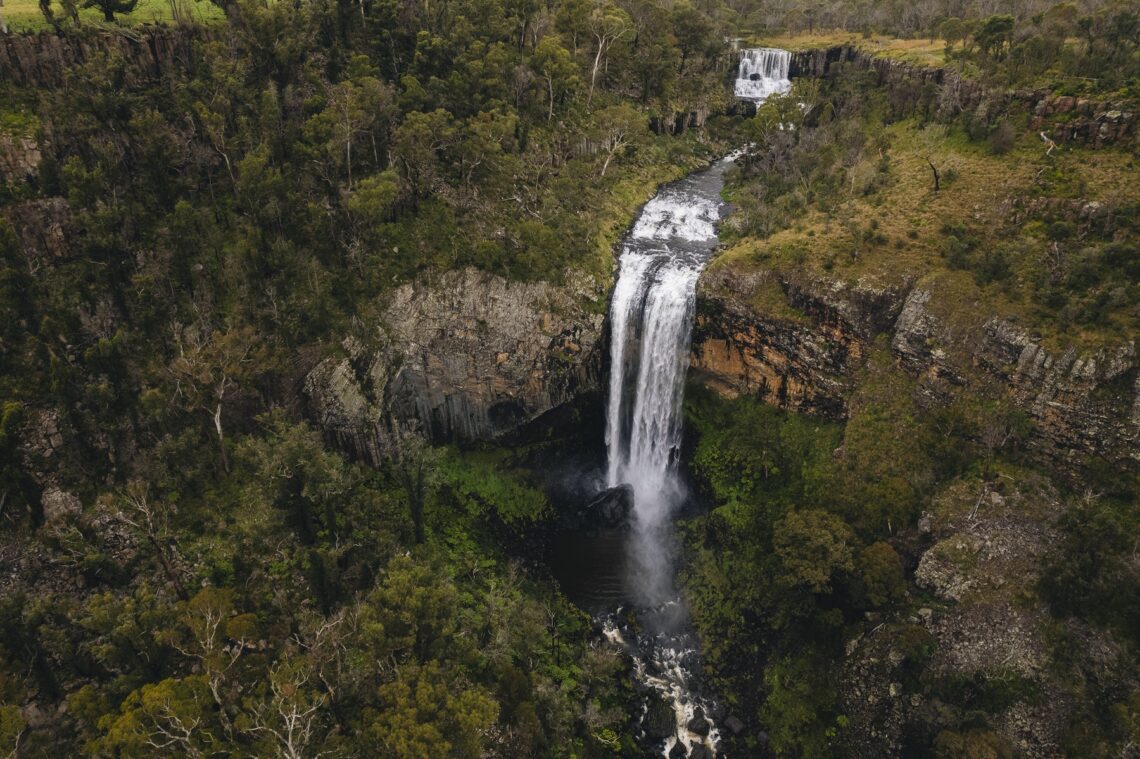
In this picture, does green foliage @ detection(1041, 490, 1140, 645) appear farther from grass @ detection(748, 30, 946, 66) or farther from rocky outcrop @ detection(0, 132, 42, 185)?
rocky outcrop @ detection(0, 132, 42, 185)

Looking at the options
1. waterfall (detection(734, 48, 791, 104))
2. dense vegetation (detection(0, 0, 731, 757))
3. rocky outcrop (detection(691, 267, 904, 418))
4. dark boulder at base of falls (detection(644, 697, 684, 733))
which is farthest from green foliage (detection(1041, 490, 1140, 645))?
waterfall (detection(734, 48, 791, 104))

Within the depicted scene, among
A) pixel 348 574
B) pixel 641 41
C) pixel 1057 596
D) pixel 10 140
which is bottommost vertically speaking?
pixel 348 574

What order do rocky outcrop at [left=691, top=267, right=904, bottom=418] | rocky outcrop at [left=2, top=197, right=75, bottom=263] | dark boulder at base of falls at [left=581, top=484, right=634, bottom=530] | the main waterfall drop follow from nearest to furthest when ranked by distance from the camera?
rocky outcrop at [left=2, top=197, right=75, bottom=263], rocky outcrop at [left=691, top=267, right=904, bottom=418], dark boulder at base of falls at [left=581, top=484, right=634, bottom=530], the main waterfall drop

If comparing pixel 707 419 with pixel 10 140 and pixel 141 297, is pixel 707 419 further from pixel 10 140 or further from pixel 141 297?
pixel 10 140

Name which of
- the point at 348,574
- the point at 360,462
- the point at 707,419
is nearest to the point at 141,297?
the point at 360,462

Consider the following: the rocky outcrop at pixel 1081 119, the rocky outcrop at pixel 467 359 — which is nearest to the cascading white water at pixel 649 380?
the rocky outcrop at pixel 467 359

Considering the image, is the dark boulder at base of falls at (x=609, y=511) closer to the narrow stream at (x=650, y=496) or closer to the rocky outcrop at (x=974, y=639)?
the narrow stream at (x=650, y=496)

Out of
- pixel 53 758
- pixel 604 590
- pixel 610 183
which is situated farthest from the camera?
pixel 610 183
